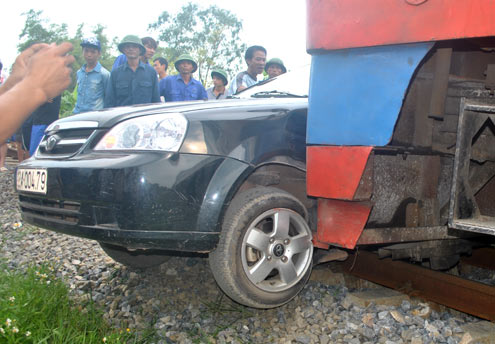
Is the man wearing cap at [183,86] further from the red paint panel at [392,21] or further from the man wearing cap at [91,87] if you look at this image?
the red paint panel at [392,21]

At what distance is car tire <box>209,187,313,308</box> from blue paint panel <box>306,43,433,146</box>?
1.57 feet

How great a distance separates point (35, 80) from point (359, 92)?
1.62m

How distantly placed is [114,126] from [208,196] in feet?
2.35

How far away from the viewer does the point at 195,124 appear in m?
2.66

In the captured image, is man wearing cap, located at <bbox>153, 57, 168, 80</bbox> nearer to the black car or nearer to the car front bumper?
the black car

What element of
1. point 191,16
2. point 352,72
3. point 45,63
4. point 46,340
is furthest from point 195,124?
point 191,16

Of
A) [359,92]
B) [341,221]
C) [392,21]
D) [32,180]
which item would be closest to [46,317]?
[32,180]

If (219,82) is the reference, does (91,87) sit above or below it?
below

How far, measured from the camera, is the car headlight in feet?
8.52

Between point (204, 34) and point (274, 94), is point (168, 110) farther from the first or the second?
point (204, 34)

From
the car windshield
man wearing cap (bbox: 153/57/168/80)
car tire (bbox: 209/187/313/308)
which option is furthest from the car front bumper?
man wearing cap (bbox: 153/57/168/80)

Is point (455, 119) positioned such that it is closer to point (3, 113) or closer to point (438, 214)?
point (438, 214)

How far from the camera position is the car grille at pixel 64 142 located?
2.91 metres

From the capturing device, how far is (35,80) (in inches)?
62.5
